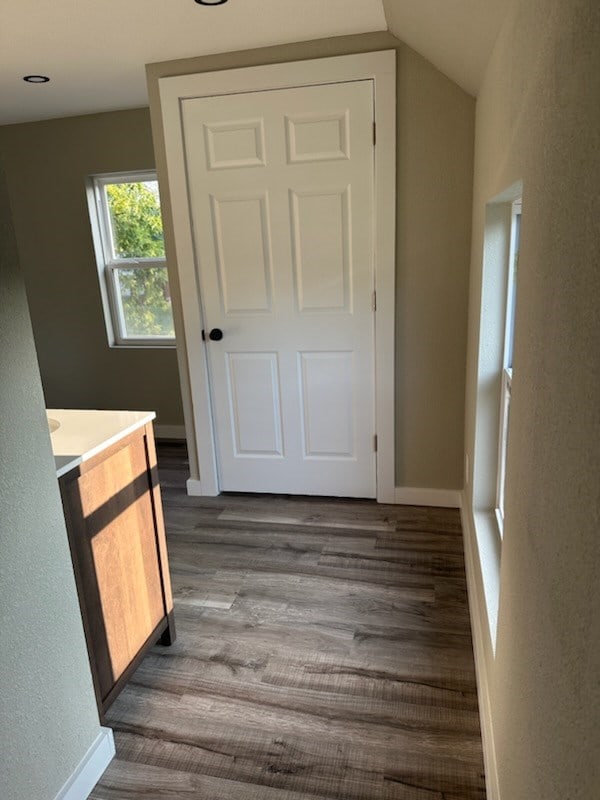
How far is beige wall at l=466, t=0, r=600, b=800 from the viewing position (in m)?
0.63

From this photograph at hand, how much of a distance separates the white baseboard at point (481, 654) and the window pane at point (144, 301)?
2.63 m

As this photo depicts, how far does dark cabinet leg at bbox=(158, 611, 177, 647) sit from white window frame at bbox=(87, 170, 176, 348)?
244 centimetres

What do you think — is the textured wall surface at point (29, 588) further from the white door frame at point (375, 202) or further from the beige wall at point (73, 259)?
the beige wall at point (73, 259)

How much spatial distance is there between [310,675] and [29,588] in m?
1.00

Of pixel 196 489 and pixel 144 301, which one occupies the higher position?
pixel 144 301

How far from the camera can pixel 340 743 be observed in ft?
5.29

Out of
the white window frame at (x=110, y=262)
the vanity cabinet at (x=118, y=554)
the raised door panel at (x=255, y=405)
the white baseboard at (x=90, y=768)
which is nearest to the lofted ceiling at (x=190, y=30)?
the white window frame at (x=110, y=262)

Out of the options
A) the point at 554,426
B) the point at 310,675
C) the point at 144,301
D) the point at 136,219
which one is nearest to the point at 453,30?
the point at 554,426

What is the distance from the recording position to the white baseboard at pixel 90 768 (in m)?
1.43

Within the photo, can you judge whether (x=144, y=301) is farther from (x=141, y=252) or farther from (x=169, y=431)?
(x=169, y=431)

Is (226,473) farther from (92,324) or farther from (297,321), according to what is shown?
(92,324)

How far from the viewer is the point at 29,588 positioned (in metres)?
1.31

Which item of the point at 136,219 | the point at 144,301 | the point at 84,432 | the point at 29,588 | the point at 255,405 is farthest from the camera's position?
the point at 144,301

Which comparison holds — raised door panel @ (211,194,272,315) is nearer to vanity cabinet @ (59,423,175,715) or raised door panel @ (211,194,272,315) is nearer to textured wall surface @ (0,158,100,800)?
vanity cabinet @ (59,423,175,715)
